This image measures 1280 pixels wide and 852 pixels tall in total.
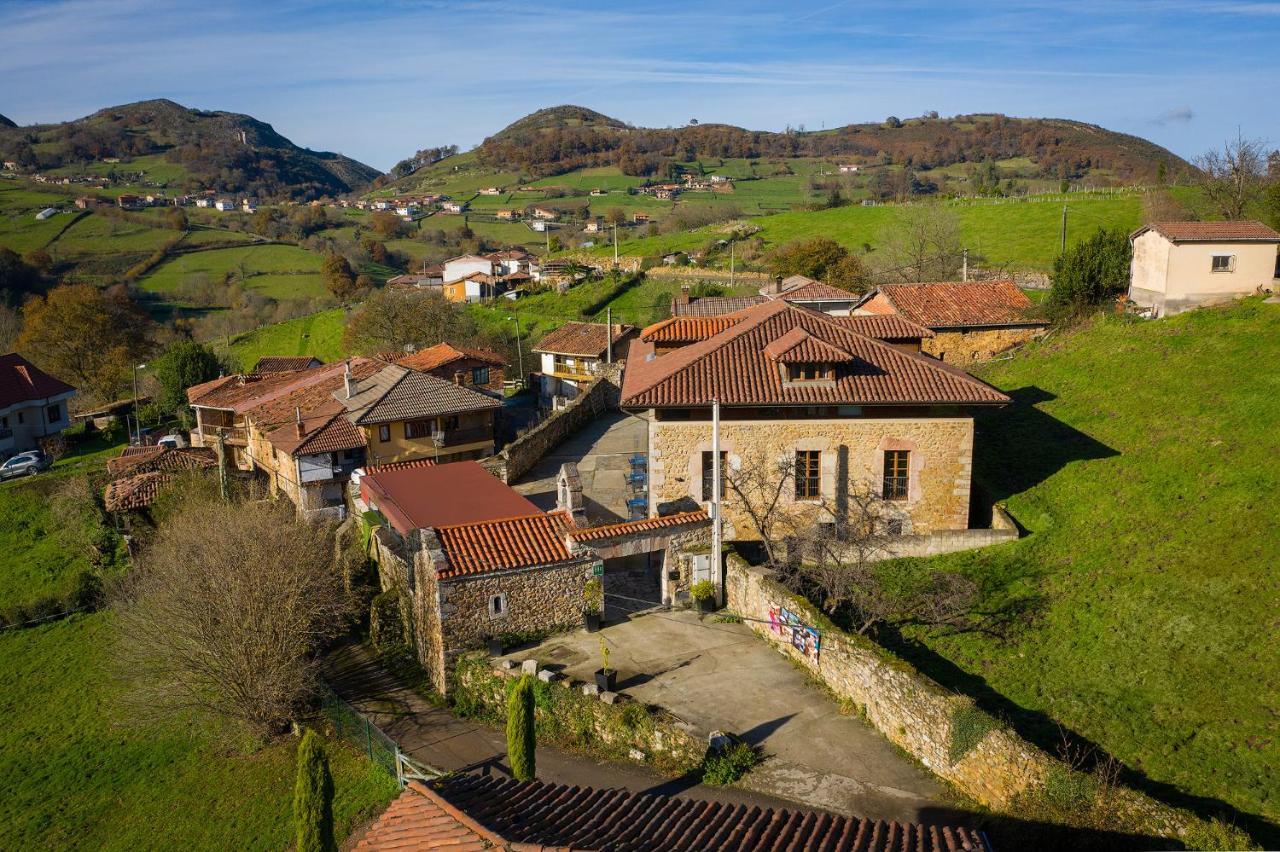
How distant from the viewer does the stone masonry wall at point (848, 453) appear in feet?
70.7

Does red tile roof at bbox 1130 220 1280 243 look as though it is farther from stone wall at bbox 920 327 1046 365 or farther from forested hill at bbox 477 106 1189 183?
forested hill at bbox 477 106 1189 183

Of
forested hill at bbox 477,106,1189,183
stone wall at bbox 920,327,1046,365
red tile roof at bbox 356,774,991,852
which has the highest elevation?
forested hill at bbox 477,106,1189,183

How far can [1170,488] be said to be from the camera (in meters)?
19.6

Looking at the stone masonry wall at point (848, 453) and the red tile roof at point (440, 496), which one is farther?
the red tile roof at point (440, 496)

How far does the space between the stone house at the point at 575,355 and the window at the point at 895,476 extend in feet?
89.6

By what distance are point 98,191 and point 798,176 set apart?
400ft

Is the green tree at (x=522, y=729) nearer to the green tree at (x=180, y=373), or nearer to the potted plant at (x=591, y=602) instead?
the potted plant at (x=591, y=602)

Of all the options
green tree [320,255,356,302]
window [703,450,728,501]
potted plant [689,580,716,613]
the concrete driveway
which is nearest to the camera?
the concrete driveway

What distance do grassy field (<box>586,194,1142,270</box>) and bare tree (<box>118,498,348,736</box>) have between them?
46638mm

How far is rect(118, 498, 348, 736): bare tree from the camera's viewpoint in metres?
18.8

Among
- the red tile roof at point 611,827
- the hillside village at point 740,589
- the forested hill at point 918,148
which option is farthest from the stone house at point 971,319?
the forested hill at point 918,148

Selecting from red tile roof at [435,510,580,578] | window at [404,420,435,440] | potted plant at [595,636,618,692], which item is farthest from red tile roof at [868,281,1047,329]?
potted plant at [595,636,618,692]

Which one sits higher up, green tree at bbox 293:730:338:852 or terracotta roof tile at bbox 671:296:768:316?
terracotta roof tile at bbox 671:296:768:316

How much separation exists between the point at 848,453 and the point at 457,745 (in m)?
11.4
